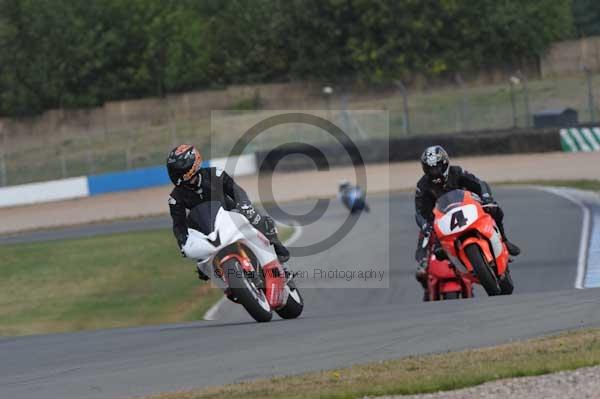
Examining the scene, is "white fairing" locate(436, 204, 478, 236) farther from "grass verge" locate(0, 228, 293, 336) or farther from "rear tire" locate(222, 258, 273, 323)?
"grass verge" locate(0, 228, 293, 336)

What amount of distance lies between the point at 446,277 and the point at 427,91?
147ft

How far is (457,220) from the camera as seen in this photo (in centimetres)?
1049

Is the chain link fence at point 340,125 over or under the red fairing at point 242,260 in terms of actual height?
over

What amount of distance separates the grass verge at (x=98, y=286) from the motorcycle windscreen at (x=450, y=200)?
5.58 m

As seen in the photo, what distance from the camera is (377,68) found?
2235 inches

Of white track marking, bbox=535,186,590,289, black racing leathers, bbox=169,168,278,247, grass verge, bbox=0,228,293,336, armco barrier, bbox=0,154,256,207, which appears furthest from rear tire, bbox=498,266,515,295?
armco barrier, bbox=0,154,256,207

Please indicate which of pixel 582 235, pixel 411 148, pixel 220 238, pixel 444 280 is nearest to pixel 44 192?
pixel 411 148

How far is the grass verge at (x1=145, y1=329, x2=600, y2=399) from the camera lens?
619cm

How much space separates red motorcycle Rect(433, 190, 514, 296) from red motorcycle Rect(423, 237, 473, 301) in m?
0.49

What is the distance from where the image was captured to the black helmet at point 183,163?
9.24 meters

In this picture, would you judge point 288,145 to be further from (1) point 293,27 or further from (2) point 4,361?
(2) point 4,361

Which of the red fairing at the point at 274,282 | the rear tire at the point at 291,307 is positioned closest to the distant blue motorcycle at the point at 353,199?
the rear tire at the point at 291,307
